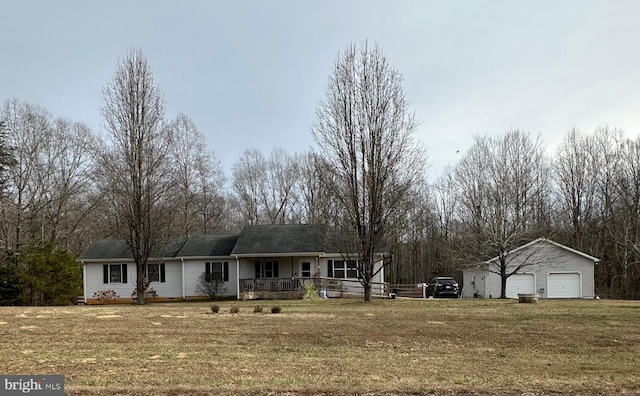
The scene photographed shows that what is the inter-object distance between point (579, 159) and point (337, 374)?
46.5 m

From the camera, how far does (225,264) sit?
3416cm

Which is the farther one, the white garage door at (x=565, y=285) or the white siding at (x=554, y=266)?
the white garage door at (x=565, y=285)

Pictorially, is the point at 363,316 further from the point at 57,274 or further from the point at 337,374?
the point at 57,274

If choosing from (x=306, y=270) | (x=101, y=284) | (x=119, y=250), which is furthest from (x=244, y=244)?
(x=101, y=284)

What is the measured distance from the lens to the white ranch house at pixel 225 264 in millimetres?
32656

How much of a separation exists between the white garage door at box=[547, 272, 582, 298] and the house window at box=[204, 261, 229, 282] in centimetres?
2130

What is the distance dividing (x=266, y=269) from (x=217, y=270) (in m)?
3.09

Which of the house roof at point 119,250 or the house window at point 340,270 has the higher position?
the house roof at point 119,250

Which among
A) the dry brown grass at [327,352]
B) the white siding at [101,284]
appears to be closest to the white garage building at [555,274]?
the dry brown grass at [327,352]

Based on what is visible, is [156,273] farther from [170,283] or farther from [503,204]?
[503,204]

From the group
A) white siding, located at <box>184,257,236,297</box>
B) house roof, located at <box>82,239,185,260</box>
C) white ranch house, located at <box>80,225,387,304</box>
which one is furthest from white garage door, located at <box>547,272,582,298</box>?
house roof, located at <box>82,239,185,260</box>

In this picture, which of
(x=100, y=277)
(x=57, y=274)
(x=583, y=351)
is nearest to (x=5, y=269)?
(x=57, y=274)

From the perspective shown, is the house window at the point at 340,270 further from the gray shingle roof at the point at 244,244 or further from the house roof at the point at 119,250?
the house roof at the point at 119,250

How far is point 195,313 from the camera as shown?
1902cm
